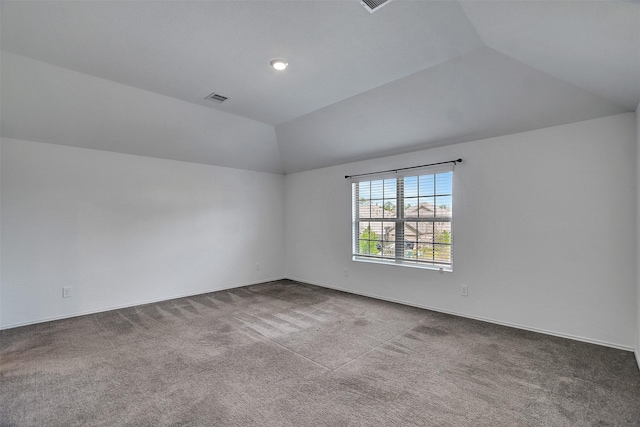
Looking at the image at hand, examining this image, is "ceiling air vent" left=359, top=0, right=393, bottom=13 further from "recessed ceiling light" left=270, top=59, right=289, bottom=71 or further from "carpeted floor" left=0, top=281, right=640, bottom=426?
"carpeted floor" left=0, top=281, right=640, bottom=426

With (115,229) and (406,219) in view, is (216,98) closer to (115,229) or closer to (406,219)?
(115,229)

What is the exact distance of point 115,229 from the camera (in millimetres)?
4176

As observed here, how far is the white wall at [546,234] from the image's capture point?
9.05 feet

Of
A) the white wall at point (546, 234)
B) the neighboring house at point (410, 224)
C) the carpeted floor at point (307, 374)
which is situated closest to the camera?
the carpeted floor at point (307, 374)

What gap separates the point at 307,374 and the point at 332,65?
9.03 ft

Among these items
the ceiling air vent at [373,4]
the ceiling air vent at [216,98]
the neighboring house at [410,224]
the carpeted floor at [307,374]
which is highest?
the ceiling air vent at [216,98]

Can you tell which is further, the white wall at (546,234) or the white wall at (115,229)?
the white wall at (115,229)

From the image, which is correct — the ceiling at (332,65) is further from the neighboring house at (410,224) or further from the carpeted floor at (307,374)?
the carpeted floor at (307,374)

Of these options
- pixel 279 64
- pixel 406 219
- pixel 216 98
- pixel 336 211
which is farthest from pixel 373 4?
pixel 336 211

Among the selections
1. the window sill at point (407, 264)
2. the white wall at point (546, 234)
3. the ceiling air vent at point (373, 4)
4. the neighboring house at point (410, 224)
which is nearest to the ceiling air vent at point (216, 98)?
the ceiling air vent at point (373, 4)

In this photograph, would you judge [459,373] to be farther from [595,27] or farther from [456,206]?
[595,27]

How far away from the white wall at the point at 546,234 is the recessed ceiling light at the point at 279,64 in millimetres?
2317

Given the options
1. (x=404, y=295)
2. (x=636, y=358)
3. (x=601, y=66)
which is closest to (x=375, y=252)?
(x=404, y=295)

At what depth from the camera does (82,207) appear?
154 inches
